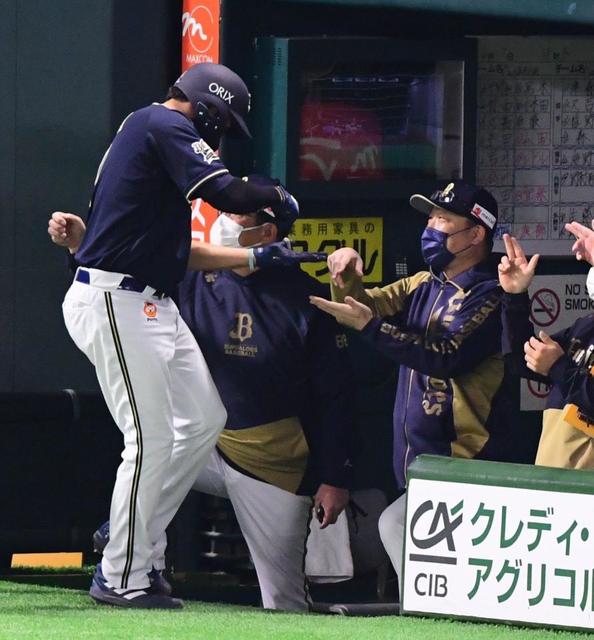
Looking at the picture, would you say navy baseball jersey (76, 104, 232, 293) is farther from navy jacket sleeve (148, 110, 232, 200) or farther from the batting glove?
the batting glove

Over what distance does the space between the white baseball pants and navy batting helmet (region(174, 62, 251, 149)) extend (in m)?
0.58

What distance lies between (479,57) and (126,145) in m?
1.84

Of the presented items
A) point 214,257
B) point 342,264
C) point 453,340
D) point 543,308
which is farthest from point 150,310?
point 543,308

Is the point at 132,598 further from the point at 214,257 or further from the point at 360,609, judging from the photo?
the point at 214,257

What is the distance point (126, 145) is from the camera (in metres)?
6.38

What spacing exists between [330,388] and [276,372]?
0.20 metres

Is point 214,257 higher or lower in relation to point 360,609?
higher

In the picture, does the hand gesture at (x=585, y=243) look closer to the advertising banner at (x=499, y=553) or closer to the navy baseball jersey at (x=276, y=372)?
the advertising banner at (x=499, y=553)

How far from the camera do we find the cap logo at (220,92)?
21.3ft

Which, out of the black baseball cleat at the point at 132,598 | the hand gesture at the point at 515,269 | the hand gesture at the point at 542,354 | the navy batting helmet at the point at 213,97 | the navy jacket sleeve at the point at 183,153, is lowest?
the black baseball cleat at the point at 132,598

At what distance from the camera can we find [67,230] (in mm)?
6793

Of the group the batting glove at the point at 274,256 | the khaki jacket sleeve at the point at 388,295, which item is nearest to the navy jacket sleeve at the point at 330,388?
the khaki jacket sleeve at the point at 388,295

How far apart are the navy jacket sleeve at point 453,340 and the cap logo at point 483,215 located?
0.83 feet

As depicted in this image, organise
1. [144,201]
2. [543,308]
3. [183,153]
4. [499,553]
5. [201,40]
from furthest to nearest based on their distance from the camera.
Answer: [543,308], [201,40], [144,201], [183,153], [499,553]
